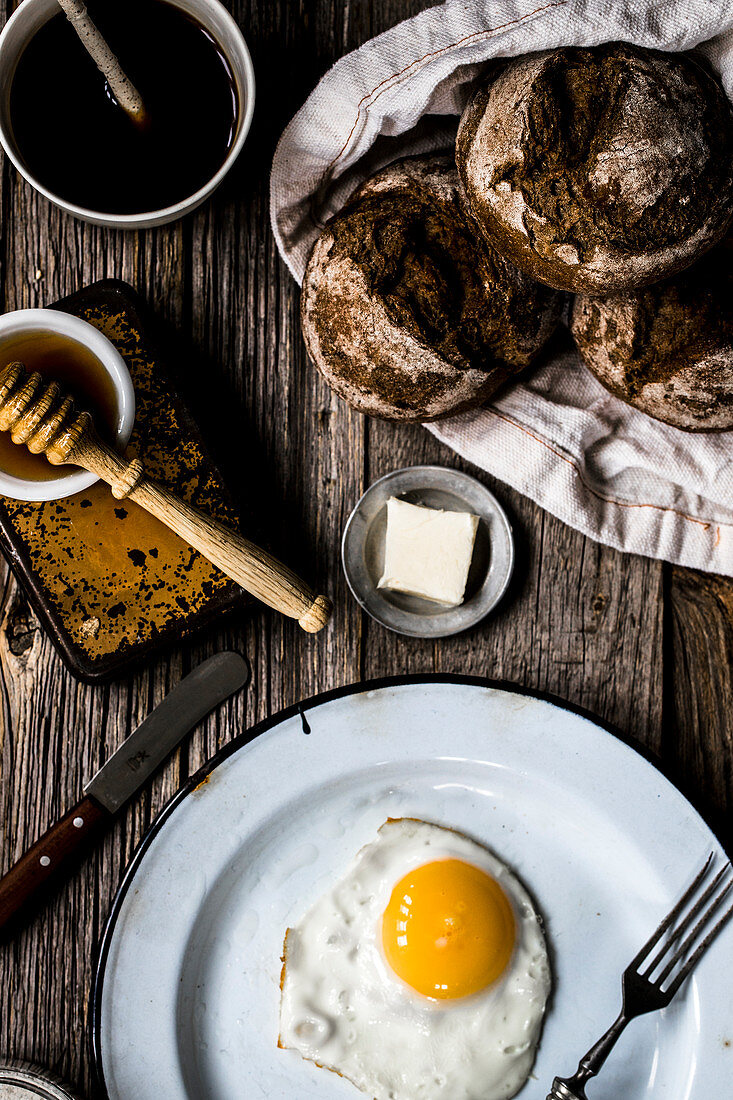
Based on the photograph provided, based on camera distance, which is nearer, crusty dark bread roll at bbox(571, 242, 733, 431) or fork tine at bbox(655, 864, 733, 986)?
crusty dark bread roll at bbox(571, 242, 733, 431)

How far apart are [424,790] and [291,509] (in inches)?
18.5

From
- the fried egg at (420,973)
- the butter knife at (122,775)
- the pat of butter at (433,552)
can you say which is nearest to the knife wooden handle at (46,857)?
the butter knife at (122,775)

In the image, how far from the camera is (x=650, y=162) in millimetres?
892

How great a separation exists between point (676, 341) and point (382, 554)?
503mm

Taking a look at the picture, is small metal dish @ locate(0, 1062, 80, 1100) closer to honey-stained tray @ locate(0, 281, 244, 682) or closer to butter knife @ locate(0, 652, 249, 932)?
butter knife @ locate(0, 652, 249, 932)

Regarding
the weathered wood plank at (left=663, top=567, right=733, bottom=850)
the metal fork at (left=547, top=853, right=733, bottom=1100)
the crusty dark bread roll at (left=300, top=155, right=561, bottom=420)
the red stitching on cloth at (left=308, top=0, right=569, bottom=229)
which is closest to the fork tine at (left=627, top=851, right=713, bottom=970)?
the metal fork at (left=547, top=853, right=733, bottom=1100)

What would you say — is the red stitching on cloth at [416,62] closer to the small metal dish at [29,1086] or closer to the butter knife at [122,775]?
the butter knife at [122,775]

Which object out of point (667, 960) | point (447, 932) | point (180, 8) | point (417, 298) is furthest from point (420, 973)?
point (180, 8)

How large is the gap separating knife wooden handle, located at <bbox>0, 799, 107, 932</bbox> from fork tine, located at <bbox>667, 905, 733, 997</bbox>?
2.77 ft

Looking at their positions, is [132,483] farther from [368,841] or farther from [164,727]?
[368,841]

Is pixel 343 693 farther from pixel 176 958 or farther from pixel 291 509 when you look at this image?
pixel 176 958

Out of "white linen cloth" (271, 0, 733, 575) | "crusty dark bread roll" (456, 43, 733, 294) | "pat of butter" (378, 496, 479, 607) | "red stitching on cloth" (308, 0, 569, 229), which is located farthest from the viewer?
"pat of butter" (378, 496, 479, 607)

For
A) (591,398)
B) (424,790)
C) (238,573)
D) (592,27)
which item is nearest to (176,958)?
(424,790)

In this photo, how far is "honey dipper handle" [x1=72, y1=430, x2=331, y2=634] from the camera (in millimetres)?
1129
